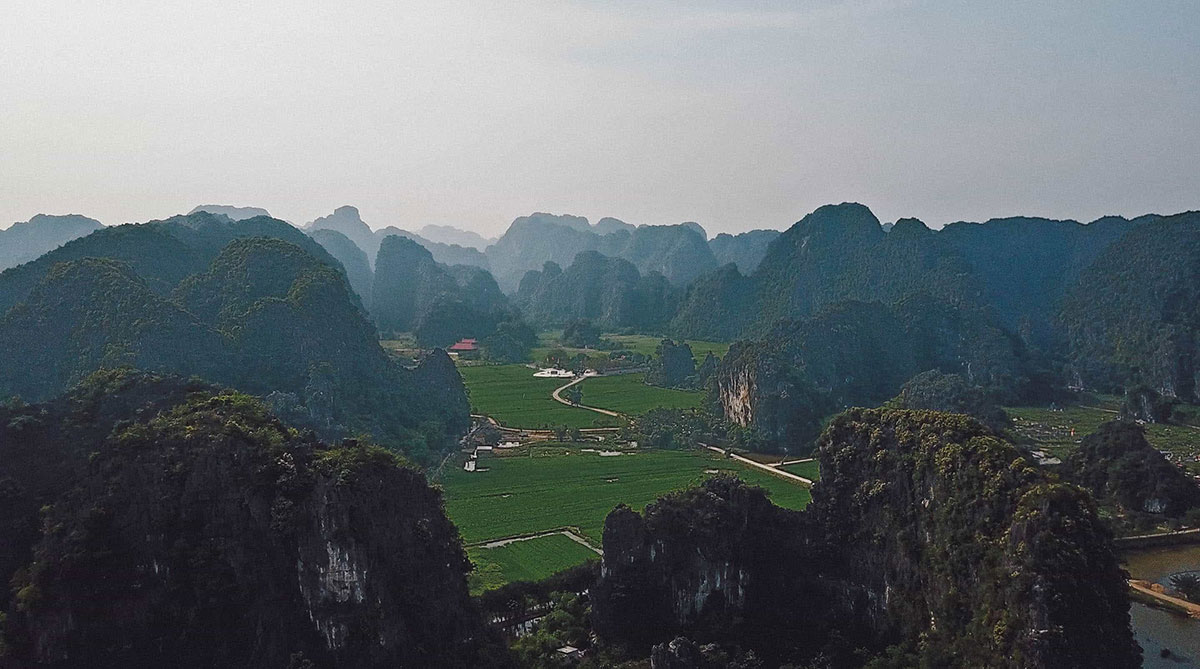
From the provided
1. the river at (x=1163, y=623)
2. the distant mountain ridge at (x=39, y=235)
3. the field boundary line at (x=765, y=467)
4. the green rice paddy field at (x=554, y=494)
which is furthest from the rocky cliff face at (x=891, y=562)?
the distant mountain ridge at (x=39, y=235)

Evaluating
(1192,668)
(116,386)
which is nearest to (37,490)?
(116,386)

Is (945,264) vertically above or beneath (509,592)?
above

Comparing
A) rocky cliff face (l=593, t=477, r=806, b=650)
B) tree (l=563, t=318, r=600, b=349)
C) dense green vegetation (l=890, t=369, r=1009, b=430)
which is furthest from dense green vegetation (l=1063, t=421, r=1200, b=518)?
tree (l=563, t=318, r=600, b=349)

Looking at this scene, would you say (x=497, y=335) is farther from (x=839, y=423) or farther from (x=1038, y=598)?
(x=1038, y=598)

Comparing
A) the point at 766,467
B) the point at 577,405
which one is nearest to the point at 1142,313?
the point at 766,467

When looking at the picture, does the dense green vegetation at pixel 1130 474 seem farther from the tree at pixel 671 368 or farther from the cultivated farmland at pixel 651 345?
the cultivated farmland at pixel 651 345

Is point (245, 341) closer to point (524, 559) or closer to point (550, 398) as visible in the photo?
point (550, 398)
